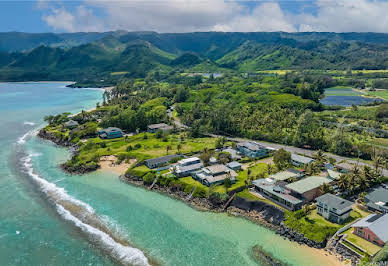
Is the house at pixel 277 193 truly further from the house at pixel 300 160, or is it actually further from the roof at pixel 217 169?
the house at pixel 300 160

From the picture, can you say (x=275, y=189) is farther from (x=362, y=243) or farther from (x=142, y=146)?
(x=142, y=146)

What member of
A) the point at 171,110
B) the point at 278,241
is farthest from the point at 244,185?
the point at 171,110

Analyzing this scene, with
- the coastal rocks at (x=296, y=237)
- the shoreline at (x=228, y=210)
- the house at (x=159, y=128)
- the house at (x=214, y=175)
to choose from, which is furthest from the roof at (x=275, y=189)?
the house at (x=159, y=128)

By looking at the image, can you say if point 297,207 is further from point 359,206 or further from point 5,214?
point 5,214

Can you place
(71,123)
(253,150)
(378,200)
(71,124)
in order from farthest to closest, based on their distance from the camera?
(71,123) < (71,124) < (253,150) < (378,200)

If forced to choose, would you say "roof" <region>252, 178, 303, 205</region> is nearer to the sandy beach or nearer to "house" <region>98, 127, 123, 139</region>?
the sandy beach

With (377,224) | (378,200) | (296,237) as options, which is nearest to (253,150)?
(378,200)
